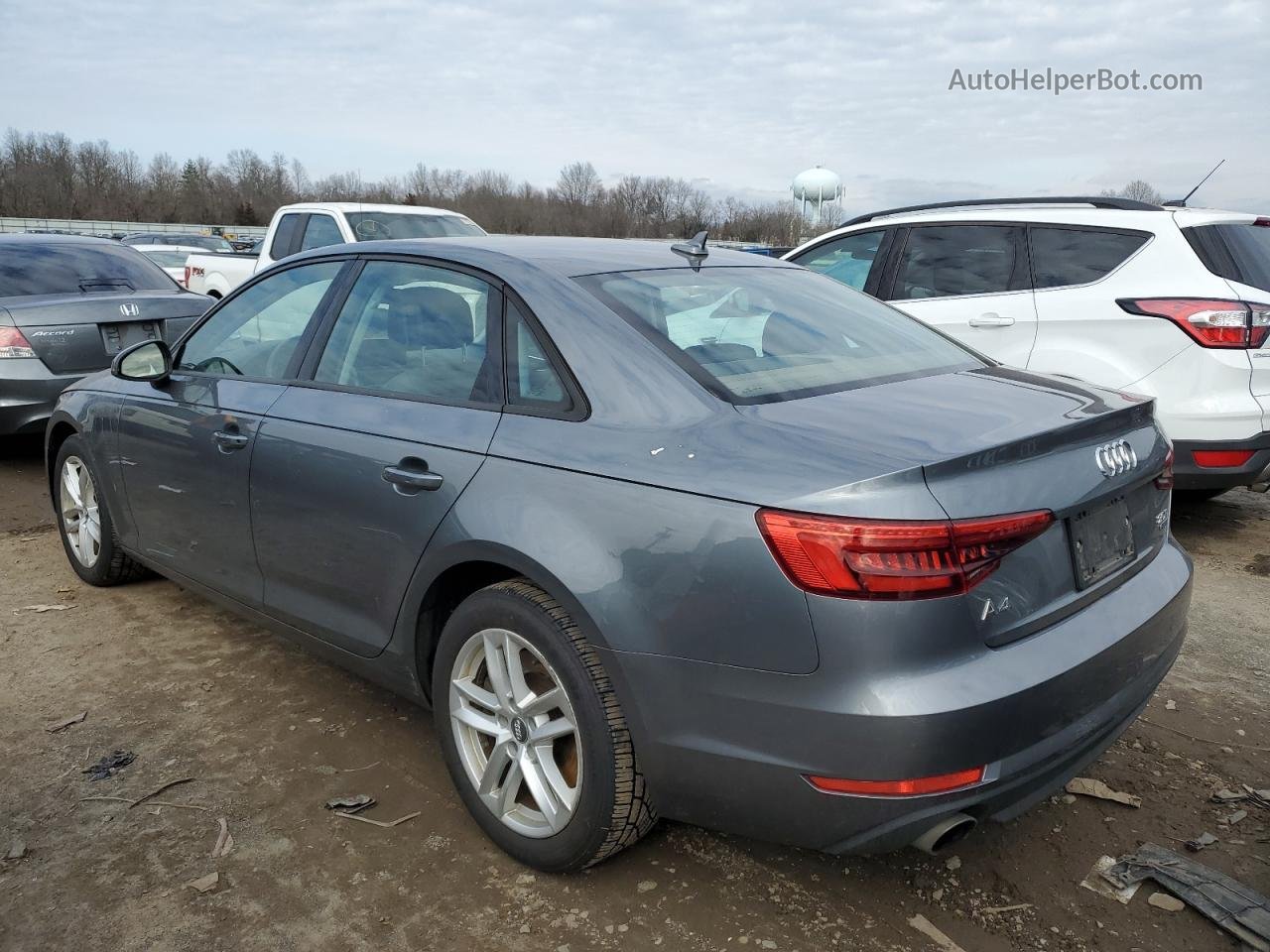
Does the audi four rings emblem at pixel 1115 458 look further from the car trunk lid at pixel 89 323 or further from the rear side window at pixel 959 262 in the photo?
the car trunk lid at pixel 89 323

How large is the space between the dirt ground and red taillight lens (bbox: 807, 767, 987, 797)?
54cm

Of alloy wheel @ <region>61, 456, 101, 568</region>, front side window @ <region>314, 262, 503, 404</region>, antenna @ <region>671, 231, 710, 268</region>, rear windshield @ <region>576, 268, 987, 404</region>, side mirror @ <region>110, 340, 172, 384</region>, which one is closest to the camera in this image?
rear windshield @ <region>576, 268, 987, 404</region>

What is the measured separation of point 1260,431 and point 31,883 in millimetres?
5375

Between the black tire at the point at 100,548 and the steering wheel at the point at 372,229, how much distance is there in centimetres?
597

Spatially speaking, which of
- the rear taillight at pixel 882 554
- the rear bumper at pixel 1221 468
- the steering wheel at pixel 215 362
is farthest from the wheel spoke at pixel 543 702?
the rear bumper at pixel 1221 468

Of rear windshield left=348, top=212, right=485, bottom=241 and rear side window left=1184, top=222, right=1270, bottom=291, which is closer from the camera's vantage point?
rear side window left=1184, top=222, right=1270, bottom=291

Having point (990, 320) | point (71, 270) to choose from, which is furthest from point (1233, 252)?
point (71, 270)

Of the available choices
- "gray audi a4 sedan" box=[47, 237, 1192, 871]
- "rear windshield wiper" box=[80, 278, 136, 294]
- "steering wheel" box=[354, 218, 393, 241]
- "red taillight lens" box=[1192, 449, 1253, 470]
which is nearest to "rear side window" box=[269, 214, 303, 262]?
"steering wheel" box=[354, 218, 393, 241]

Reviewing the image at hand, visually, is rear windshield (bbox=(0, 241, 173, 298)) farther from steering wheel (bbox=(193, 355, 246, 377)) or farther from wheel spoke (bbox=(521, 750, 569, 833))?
wheel spoke (bbox=(521, 750, 569, 833))

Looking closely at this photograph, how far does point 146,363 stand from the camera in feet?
13.0

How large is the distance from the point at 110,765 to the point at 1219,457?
16.6ft

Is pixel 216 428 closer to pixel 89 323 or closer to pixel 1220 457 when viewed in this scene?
pixel 89 323

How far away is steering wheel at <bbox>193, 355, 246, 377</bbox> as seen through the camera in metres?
3.75

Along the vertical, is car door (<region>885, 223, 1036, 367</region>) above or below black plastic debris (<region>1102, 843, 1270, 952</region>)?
above
